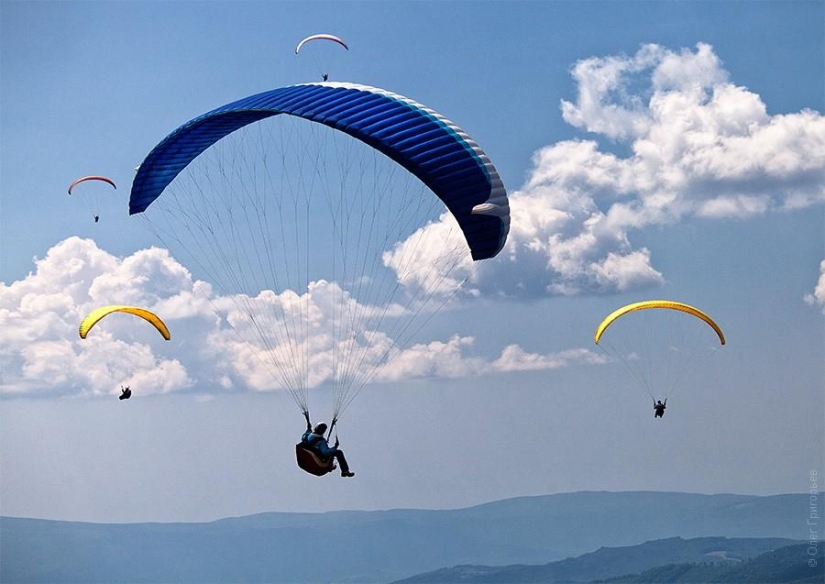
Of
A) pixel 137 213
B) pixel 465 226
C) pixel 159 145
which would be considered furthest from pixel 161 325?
pixel 465 226

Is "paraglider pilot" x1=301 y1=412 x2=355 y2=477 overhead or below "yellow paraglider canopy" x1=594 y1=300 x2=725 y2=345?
below

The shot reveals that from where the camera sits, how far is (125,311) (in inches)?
1812

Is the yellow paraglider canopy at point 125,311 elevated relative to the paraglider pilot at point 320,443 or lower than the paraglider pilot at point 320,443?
elevated

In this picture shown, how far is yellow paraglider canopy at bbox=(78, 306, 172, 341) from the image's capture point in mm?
43875

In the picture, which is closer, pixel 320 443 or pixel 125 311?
pixel 320 443

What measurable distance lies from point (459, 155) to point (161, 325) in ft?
61.2

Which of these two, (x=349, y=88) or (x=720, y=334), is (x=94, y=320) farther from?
(x=720, y=334)

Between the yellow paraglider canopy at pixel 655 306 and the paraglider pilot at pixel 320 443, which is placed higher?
the yellow paraglider canopy at pixel 655 306

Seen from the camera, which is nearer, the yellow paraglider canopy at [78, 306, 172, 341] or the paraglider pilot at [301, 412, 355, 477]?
the paraglider pilot at [301, 412, 355, 477]

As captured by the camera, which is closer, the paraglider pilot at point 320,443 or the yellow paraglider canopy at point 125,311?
the paraglider pilot at point 320,443

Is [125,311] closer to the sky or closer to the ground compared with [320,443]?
closer to the sky

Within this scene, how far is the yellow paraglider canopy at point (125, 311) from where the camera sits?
4388 centimetres

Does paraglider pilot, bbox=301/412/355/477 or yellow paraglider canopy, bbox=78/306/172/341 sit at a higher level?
yellow paraglider canopy, bbox=78/306/172/341

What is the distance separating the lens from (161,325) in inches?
1770
